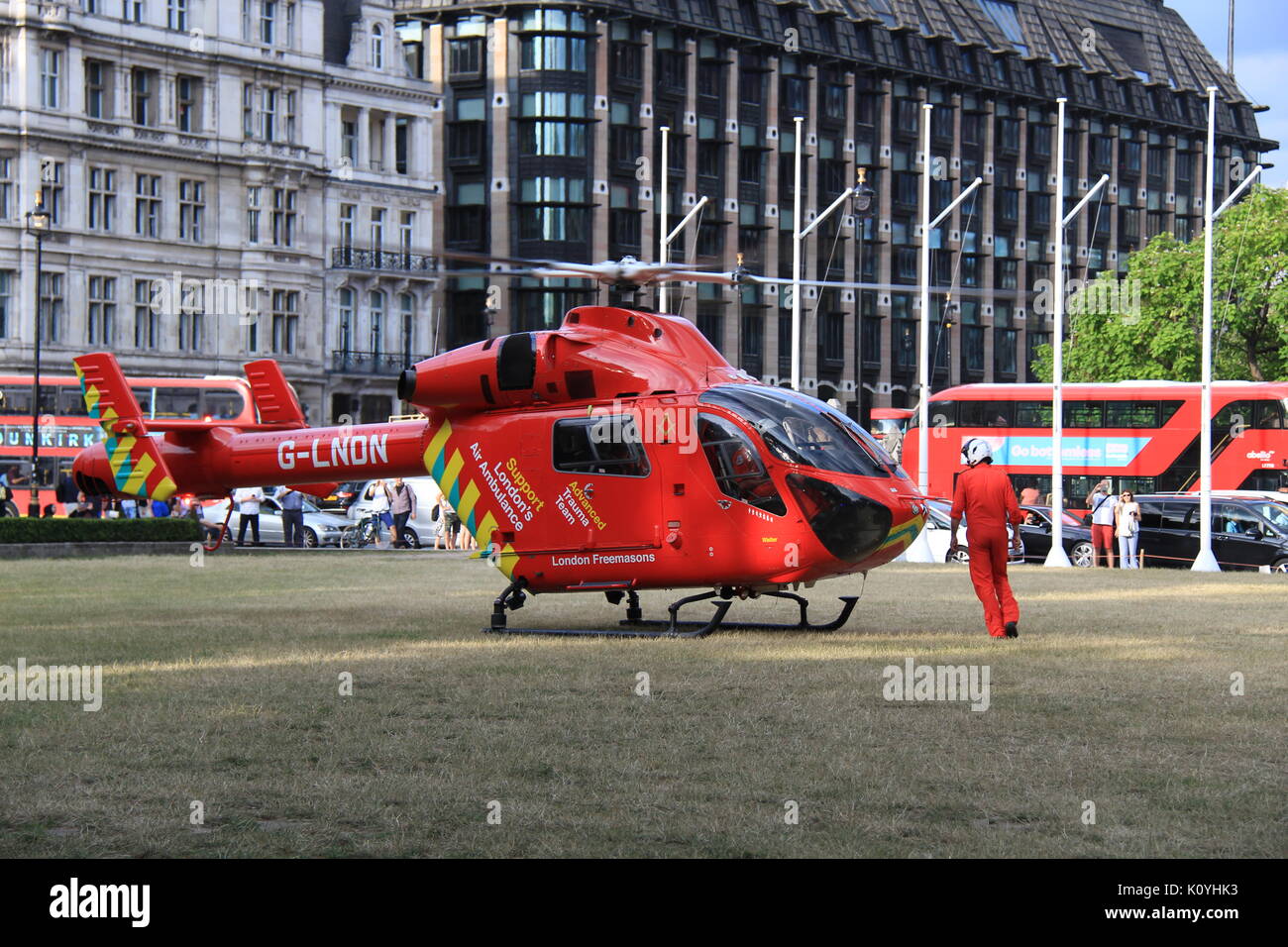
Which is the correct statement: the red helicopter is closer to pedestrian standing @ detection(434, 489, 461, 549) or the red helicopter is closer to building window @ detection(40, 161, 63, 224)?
pedestrian standing @ detection(434, 489, 461, 549)

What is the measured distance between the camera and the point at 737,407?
1892 cm

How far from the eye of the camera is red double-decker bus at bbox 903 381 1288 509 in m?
50.7

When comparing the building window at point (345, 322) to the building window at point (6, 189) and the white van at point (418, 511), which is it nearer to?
the building window at point (6, 189)

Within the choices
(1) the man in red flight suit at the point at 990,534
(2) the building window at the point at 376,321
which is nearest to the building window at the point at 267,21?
(2) the building window at the point at 376,321

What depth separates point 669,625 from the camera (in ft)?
67.4

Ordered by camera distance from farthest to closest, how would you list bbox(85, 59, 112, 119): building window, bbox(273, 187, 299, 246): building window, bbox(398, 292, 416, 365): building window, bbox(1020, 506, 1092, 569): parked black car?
bbox(398, 292, 416, 365): building window < bbox(273, 187, 299, 246): building window < bbox(85, 59, 112, 119): building window < bbox(1020, 506, 1092, 569): parked black car

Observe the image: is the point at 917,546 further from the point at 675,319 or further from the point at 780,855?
the point at 780,855

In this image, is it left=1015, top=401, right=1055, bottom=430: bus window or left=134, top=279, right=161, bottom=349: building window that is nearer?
left=1015, top=401, right=1055, bottom=430: bus window

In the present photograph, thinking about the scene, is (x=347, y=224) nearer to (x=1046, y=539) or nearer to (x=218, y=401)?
(x=218, y=401)

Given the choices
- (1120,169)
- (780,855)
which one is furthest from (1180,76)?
(780,855)

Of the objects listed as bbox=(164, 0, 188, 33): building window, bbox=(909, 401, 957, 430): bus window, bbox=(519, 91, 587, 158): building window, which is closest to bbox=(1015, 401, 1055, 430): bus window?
bbox=(909, 401, 957, 430): bus window

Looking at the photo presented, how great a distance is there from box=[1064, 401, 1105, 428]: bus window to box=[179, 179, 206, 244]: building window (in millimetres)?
35200

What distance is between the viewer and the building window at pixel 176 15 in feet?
228
